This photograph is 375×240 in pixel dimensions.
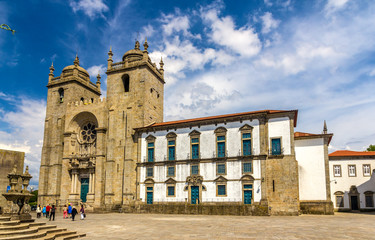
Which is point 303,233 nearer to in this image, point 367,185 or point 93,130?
point 367,185

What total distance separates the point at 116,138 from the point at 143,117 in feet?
14.8

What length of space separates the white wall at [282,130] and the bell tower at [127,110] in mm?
16192

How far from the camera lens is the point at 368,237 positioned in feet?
48.2

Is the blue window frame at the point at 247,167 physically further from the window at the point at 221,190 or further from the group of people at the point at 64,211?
the group of people at the point at 64,211

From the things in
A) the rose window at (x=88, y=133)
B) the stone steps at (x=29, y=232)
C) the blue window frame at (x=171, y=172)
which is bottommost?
the stone steps at (x=29, y=232)

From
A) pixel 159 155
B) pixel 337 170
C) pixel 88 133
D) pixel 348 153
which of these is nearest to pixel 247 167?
pixel 159 155

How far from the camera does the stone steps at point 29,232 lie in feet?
44.1

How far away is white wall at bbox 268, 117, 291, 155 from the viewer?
30609mm

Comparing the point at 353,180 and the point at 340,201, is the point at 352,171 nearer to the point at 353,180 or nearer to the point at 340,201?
the point at 353,180

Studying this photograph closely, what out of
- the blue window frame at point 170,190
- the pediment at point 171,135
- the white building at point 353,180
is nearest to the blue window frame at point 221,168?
the blue window frame at point 170,190

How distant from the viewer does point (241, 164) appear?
105 ft

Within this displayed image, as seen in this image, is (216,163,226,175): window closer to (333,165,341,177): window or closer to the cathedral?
the cathedral

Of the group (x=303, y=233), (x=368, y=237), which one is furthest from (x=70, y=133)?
(x=368, y=237)

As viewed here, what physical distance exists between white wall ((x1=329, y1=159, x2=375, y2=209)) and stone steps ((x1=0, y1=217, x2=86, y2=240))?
35131 mm
